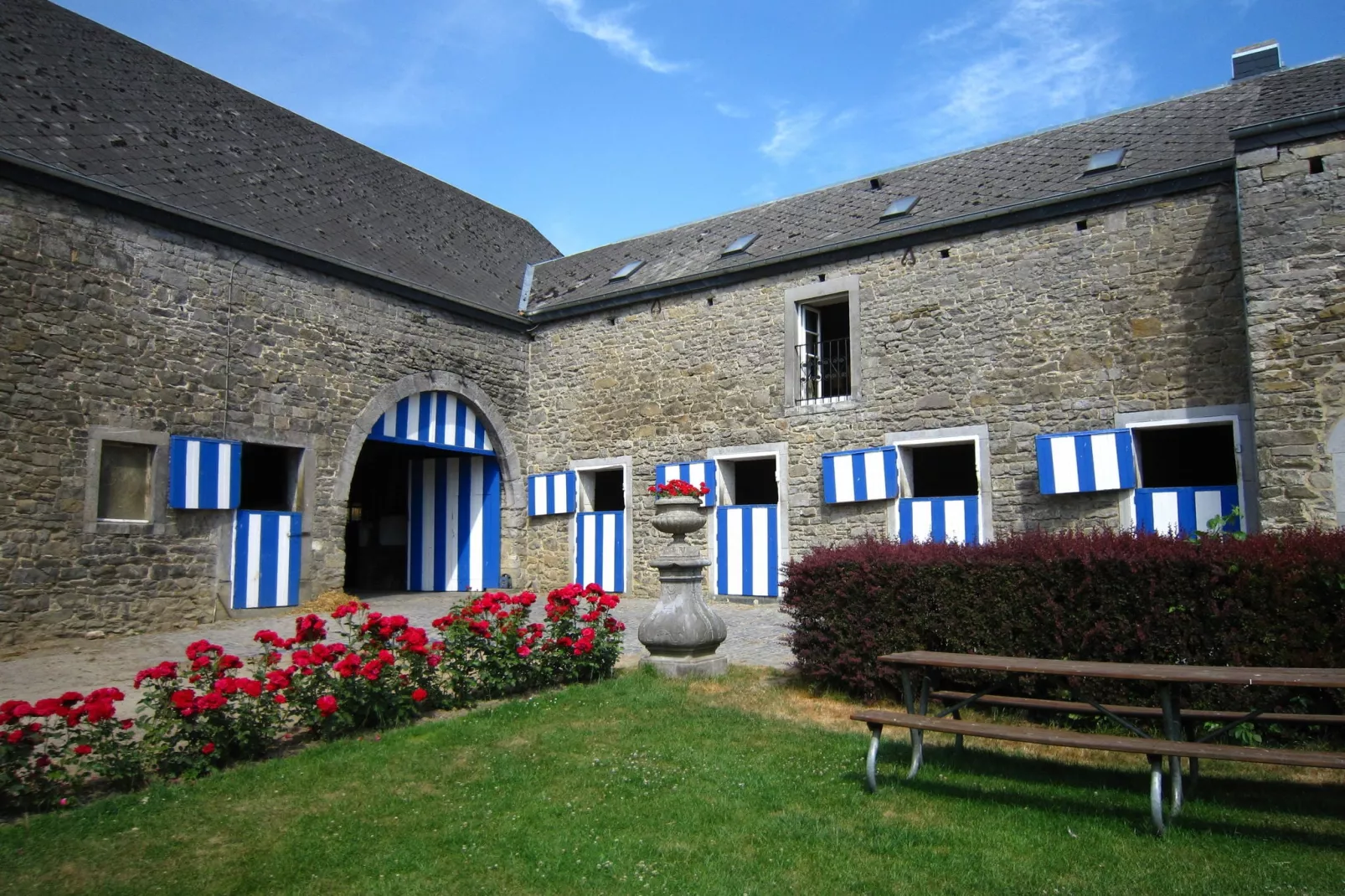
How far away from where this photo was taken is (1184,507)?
30.5 ft

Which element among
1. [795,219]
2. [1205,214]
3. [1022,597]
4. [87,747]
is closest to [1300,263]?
[1205,214]

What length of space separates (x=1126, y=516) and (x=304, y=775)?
27.8ft

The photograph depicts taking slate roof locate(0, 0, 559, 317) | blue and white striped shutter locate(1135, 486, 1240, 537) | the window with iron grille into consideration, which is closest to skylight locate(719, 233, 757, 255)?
the window with iron grille

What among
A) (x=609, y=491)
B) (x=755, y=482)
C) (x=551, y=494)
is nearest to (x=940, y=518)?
(x=755, y=482)

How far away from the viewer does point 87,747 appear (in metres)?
4.06

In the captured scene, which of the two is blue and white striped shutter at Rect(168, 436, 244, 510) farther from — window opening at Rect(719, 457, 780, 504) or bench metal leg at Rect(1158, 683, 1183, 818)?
bench metal leg at Rect(1158, 683, 1183, 818)

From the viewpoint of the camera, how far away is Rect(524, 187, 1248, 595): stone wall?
9359mm

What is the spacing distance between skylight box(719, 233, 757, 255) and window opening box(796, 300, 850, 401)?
1.51 metres

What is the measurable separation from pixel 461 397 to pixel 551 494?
82.3 inches

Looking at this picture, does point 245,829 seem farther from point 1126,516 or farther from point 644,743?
point 1126,516

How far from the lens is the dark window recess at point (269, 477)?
11.4 meters

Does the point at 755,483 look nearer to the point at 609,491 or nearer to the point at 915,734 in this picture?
the point at 609,491

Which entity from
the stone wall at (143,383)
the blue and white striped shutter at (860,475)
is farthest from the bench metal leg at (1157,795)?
the stone wall at (143,383)

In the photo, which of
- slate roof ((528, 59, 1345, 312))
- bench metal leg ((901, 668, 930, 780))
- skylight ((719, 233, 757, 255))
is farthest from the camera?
skylight ((719, 233, 757, 255))
